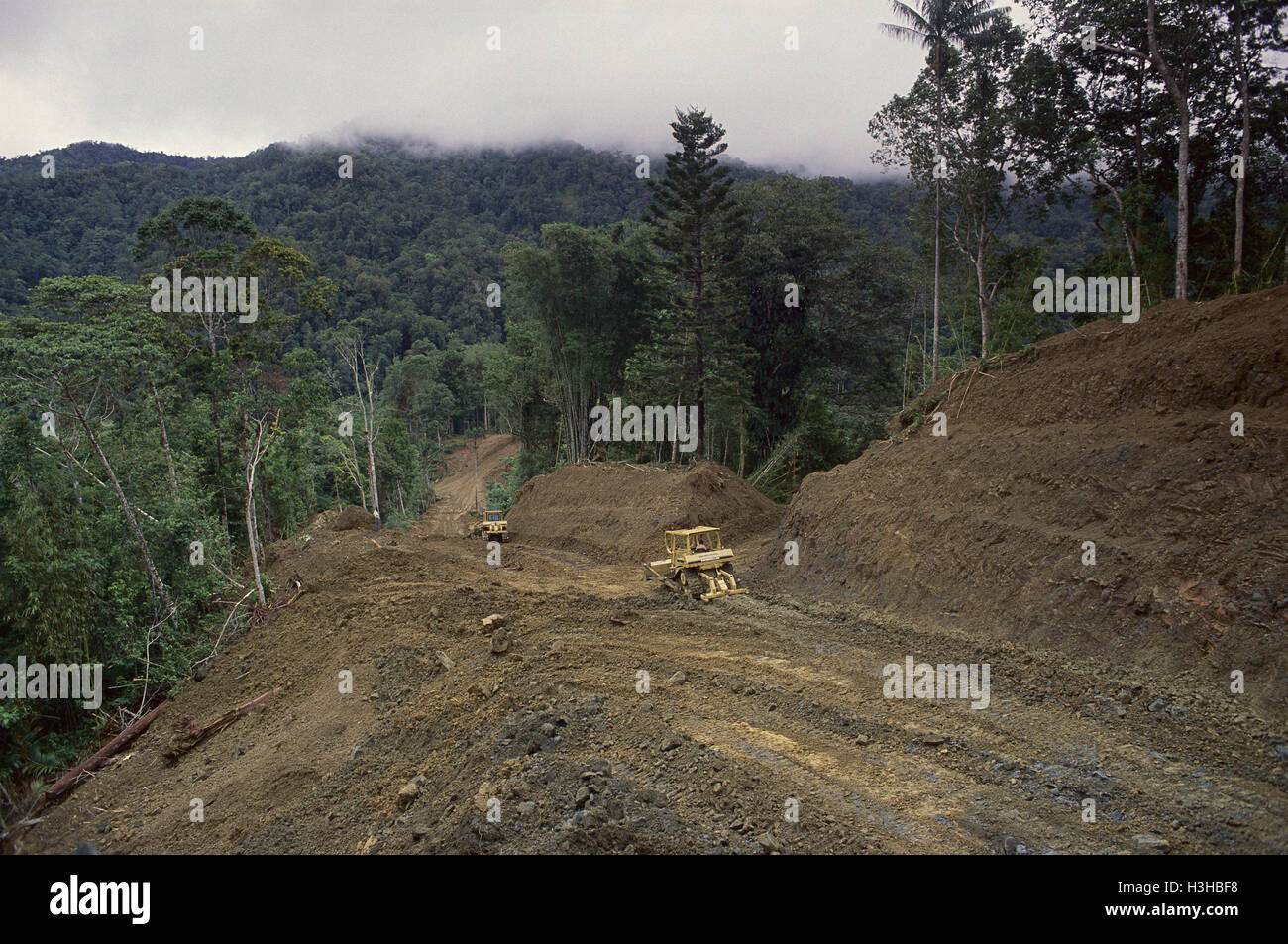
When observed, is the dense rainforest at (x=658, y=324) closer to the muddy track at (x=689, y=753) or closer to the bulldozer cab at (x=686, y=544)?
the muddy track at (x=689, y=753)

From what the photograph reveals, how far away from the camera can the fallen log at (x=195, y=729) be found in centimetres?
944

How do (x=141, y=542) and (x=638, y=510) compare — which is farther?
(x=638, y=510)

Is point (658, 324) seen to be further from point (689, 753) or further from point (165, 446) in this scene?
point (689, 753)

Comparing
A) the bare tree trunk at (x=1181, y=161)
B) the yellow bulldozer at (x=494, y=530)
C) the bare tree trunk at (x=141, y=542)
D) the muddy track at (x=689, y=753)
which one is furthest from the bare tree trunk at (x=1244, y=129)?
the bare tree trunk at (x=141, y=542)

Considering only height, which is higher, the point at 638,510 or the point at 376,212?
the point at 376,212

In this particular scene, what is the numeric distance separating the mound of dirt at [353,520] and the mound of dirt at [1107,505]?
16758 mm

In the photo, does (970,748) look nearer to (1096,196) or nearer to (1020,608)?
(1020,608)

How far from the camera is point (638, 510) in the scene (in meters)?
19.6

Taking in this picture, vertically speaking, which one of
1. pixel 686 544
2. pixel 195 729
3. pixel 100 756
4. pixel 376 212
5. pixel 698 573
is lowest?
pixel 100 756

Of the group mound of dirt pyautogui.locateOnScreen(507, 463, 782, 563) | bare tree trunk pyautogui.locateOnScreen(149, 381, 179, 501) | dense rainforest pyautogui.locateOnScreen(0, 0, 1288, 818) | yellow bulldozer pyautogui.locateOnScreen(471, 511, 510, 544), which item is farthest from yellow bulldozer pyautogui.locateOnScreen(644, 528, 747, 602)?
bare tree trunk pyautogui.locateOnScreen(149, 381, 179, 501)

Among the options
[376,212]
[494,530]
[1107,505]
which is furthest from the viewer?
[376,212]

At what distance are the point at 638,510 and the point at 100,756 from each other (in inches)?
503

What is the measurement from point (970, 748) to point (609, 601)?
7.07 metres

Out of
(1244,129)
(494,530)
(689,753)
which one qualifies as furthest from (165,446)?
(1244,129)
